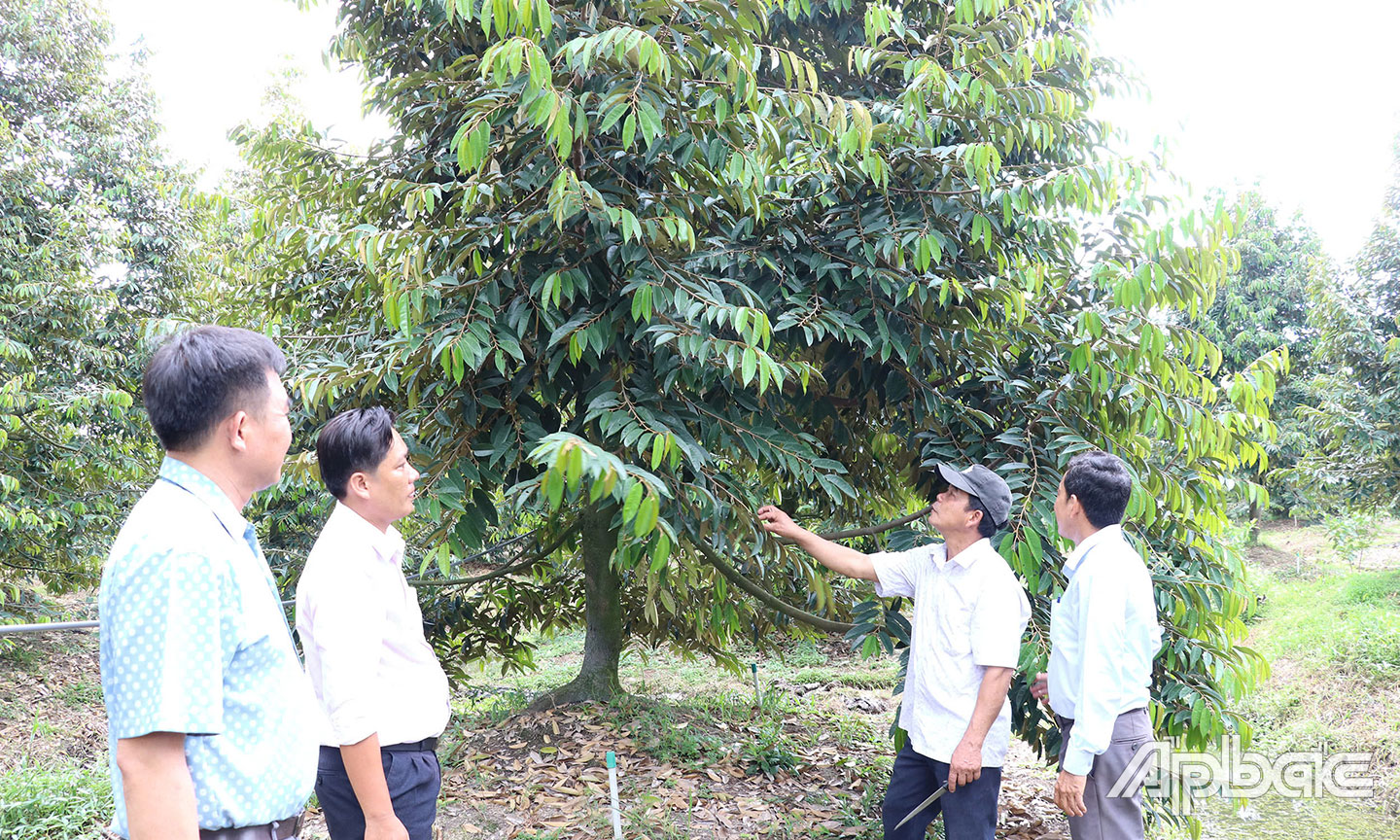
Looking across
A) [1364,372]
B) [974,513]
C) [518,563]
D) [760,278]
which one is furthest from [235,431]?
[1364,372]

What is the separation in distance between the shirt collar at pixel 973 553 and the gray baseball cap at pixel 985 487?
0.27 ft

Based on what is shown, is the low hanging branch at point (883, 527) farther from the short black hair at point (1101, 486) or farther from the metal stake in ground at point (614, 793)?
the metal stake in ground at point (614, 793)

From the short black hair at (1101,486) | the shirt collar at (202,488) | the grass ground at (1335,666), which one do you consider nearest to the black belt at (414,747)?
the shirt collar at (202,488)

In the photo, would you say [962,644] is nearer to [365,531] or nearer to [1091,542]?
[1091,542]

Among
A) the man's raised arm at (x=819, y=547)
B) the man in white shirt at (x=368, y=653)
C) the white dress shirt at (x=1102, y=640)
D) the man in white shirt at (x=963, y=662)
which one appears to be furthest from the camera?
the man's raised arm at (x=819, y=547)

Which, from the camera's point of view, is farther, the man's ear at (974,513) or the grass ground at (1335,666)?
the grass ground at (1335,666)

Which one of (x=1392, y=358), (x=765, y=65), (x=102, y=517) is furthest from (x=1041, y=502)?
(x=1392, y=358)

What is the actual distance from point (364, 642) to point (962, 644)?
6.50ft

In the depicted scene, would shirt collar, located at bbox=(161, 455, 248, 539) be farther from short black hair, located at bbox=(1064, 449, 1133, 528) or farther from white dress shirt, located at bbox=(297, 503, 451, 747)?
short black hair, located at bbox=(1064, 449, 1133, 528)

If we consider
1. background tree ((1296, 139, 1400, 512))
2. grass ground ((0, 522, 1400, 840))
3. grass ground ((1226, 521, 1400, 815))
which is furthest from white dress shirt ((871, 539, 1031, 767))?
background tree ((1296, 139, 1400, 512))

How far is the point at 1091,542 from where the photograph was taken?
2.99m

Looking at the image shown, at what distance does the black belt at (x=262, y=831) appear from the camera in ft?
4.66

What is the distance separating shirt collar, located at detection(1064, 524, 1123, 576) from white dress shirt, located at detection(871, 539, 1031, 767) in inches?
8.0

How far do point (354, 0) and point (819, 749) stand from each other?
5131 mm
